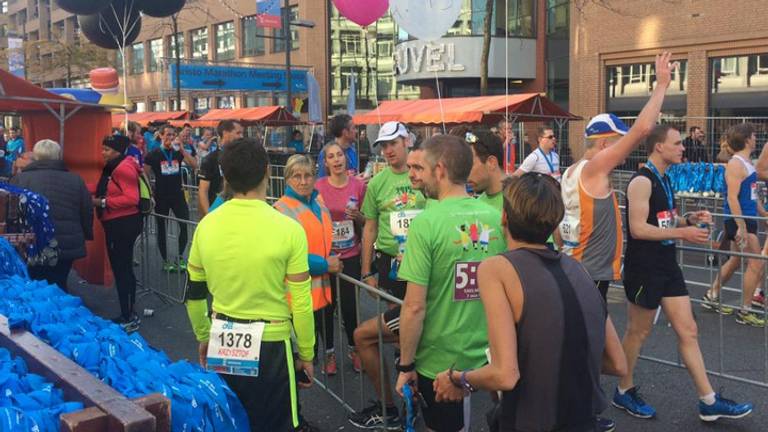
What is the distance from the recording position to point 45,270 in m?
6.66

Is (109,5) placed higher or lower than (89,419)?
higher

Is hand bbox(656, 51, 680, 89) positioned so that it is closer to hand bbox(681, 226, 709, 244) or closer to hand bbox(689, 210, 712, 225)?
hand bbox(681, 226, 709, 244)

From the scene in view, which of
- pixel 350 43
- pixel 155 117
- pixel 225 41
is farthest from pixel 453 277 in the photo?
pixel 225 41

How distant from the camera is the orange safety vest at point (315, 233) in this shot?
472 centimetres

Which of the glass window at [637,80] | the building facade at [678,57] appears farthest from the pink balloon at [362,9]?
the glass window at [637,80]

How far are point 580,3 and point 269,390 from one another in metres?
25.8

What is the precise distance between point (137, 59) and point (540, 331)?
58.5m

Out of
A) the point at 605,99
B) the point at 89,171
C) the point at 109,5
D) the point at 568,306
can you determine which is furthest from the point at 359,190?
the point at 605,99

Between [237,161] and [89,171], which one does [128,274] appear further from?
[237,161]

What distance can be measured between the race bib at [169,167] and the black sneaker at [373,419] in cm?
573

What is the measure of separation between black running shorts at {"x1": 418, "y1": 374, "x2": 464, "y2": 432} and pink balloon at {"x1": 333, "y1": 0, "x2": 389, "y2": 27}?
7.05 metres

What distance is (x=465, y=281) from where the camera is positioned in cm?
321

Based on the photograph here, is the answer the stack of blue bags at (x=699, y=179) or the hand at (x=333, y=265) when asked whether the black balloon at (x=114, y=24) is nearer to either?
the hand at (x=333, y=265)

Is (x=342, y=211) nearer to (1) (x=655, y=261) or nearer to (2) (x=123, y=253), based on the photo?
(1) (x=655, y=261)
